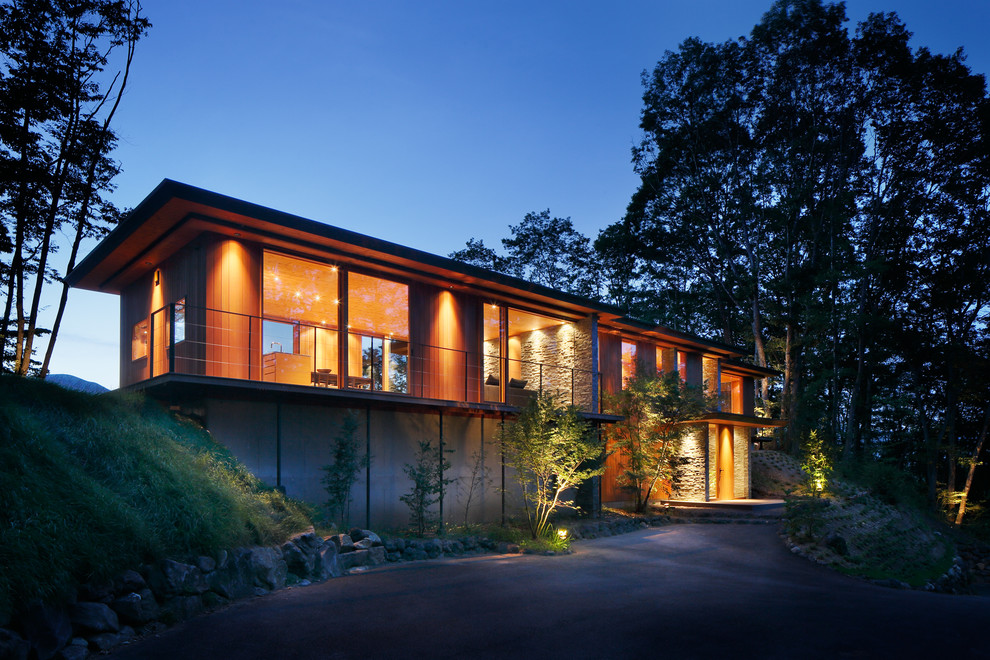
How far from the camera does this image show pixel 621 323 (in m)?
19.0

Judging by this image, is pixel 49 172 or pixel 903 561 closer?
pixel 903 561

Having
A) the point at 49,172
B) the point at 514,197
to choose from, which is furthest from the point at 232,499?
the point at 514,197

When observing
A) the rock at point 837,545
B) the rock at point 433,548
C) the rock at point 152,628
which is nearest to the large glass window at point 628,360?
the rock at point 837,545

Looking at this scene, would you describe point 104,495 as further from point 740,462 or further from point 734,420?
point 740,462

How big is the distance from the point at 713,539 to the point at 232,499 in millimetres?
10278

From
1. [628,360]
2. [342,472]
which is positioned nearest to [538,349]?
[628,360]

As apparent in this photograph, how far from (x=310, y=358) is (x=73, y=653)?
778cm

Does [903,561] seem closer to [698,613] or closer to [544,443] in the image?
[544,443]

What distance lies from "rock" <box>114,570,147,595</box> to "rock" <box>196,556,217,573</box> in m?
0.75

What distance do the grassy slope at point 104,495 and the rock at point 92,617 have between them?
21 cm

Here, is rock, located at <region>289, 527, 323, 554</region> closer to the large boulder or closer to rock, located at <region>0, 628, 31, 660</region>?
the large boulder

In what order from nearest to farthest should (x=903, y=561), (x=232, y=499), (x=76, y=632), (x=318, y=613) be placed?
1. (x=76, y=632)
2. (x=318, y=613)
3. (x=232, y=499)
4. (x=903, y=561)

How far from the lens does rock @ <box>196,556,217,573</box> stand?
272 inches

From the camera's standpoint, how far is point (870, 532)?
49.4 feet
